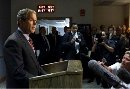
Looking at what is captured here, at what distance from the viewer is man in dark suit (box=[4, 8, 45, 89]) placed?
6.77ft

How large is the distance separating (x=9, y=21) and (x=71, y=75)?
7.21 m

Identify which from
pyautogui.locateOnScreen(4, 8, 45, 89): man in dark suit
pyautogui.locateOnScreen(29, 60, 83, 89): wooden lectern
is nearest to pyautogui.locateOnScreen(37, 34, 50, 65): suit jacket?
pyautogui.locateOnScreen(4, 8, 45, 89): man in dark suit

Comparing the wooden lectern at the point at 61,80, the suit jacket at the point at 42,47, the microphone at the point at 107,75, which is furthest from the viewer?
the suit jacket at the point at 42,47

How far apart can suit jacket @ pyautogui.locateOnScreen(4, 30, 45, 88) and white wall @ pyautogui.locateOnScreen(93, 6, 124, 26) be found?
421 inches

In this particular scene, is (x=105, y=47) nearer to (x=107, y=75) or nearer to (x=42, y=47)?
(x=42, y=47)

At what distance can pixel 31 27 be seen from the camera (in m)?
2.28

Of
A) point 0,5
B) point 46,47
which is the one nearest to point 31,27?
point 46,47

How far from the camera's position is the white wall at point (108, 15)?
506 inches

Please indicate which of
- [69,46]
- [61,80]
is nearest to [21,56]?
[61,80]

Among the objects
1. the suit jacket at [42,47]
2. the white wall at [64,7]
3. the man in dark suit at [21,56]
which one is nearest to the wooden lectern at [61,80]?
the man in dark suit at [21,56]

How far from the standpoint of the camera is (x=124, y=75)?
7.72 ft

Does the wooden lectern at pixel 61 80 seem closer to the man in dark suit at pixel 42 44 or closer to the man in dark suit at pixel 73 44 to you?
the man in dark suit at pixel 73 44

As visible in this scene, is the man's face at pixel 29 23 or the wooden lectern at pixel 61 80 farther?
the man's face at pixel 29 23

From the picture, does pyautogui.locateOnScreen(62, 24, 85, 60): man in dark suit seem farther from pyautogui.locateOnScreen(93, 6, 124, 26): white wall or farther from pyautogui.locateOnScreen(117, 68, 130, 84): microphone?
pyautogui.locateOnScreen(93, 6, 124, 26): white wall
